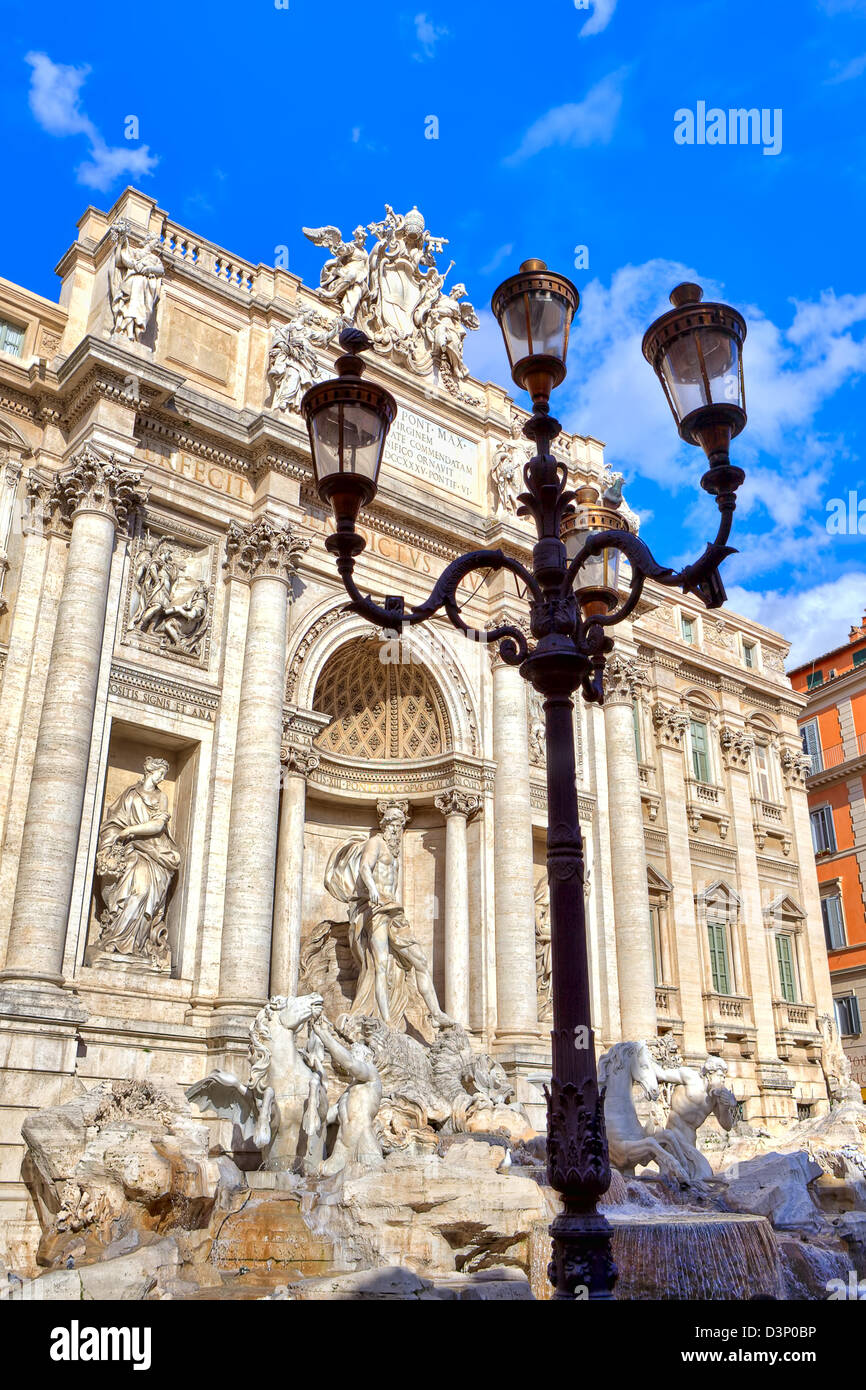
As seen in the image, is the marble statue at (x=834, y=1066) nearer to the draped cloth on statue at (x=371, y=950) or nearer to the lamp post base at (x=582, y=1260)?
the draped cloth on statue at (x=371, y=950)

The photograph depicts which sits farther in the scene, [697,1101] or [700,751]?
[700,751]

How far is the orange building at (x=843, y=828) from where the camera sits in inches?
1270

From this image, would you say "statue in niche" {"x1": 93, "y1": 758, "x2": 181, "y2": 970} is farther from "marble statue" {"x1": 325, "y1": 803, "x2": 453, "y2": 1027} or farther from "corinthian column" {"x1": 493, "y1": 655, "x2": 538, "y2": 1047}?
"corinthian column" {"x1": 493, "y1": 655, "x2": 538, "y2": 1047}

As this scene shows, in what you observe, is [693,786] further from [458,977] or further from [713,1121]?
[458,977]

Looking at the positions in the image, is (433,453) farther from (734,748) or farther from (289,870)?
(734,748)

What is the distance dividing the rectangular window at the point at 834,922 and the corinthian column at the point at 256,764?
21.9 metres

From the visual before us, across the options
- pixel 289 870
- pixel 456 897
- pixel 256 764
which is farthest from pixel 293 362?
pixel 456 897

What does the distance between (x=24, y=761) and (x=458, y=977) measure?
8074mm

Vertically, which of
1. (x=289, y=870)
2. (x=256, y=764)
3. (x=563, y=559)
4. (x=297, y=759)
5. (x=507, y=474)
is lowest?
(x=563, y=559)

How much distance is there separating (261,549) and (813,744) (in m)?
23.9

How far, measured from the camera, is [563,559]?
6.86 meters

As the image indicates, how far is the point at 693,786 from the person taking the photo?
26.3 metres
